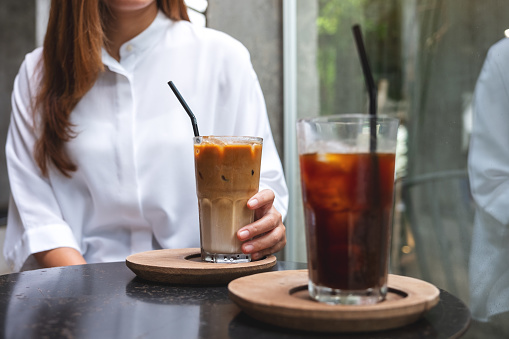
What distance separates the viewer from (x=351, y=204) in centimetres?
81

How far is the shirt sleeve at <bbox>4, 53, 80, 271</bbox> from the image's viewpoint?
5.55 feet

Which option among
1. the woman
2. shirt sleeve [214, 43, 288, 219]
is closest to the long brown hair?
the woman

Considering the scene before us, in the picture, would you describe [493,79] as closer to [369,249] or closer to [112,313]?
[369,249]

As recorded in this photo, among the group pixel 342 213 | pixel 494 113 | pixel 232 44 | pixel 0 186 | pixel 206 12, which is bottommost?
pixel 0 186

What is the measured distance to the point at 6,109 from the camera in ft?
13.0

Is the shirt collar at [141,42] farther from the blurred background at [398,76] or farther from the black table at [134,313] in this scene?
the blurred background at [398,76]

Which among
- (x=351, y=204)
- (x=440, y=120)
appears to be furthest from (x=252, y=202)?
(x=440, y=120)

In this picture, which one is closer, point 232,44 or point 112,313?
point 112,313

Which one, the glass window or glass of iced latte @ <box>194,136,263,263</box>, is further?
the glass window

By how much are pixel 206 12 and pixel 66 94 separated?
66.2 inches

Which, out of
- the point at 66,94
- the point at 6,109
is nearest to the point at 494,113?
the point at 66,94

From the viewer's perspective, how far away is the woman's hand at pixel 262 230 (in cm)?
118

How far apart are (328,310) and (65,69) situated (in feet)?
4.36

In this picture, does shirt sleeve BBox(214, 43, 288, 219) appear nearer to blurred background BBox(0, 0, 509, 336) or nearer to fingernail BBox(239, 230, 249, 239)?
fingernail BBox(239, 230, 249, 239)
